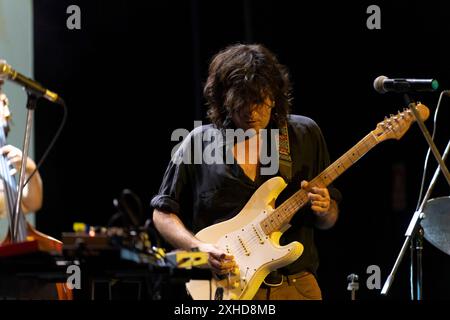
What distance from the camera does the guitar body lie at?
3688mm

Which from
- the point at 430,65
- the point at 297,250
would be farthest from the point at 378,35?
the point at 297,250

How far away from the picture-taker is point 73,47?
5.62 metres

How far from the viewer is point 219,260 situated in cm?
366

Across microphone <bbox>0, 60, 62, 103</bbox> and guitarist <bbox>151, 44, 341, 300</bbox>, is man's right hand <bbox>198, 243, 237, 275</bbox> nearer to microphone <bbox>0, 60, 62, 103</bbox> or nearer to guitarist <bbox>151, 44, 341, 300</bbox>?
guitarist <bbox>151, 44, 341, 300</bbox>

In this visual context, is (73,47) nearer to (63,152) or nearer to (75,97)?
(75,97)

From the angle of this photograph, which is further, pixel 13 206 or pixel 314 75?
pixel 314 75

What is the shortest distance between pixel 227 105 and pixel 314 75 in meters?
2.12

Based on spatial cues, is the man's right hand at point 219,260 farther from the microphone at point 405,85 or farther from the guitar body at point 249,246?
the microphone at point 405,85

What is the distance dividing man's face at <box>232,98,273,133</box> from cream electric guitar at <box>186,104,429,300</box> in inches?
11.8

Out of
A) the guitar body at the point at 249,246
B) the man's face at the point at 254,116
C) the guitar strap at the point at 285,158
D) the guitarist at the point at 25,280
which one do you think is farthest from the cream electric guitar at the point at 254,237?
the guitarist at the point at 25,280

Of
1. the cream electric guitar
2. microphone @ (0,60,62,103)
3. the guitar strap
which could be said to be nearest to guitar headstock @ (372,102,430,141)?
the cream electric guitar

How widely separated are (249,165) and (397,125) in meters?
0.72

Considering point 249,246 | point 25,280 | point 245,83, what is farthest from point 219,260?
point 25,280

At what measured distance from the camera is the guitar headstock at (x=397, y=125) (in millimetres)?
3951
